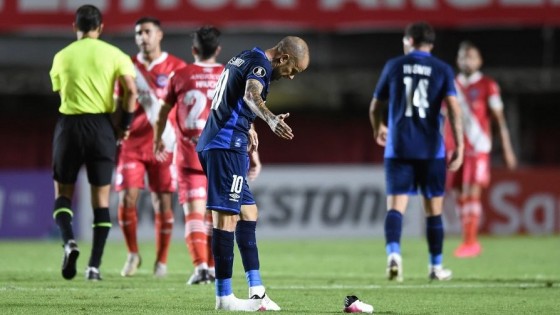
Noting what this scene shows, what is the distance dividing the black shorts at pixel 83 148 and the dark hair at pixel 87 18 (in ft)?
2.40

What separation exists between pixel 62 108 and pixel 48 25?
31.8 feet

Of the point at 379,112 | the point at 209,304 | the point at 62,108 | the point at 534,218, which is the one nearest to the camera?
the point at 209,304

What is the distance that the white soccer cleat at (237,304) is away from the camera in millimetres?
7648

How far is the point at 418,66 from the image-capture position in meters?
10.5

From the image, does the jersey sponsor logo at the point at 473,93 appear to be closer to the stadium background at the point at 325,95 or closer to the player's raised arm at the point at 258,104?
the stadium background at the point at 325,95

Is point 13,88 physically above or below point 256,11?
below

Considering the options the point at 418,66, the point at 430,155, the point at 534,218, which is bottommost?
the point at 534,218

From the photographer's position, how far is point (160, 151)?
1028 centimetres

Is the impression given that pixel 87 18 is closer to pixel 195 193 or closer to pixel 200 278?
pixel 195 193

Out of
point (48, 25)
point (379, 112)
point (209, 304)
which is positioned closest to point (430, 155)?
point (379, 112)

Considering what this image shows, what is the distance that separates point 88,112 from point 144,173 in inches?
49.0

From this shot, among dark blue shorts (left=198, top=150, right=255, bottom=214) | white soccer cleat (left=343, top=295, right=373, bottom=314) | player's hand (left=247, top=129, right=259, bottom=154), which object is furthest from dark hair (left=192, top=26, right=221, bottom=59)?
white soccer cleat (left=343, top=295, right=373, bottom=314)

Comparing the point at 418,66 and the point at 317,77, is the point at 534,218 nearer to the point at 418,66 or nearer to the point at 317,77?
the point at 317,77

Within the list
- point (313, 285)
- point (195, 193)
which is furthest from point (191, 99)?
point (313, 285)
